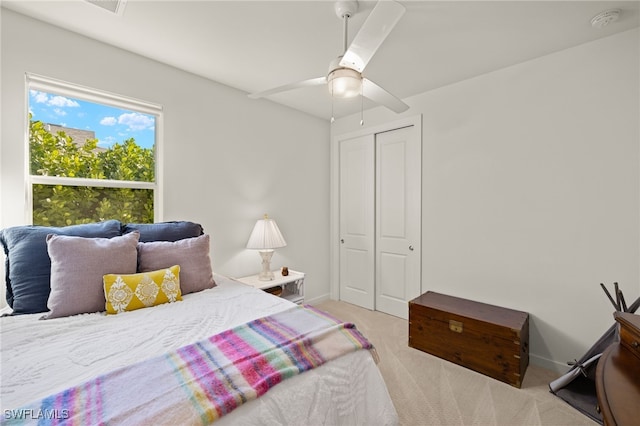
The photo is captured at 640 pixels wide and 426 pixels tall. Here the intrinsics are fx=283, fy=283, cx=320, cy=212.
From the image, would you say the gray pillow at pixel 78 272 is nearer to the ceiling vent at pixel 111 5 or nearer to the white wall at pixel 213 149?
the white wall at pixel 213 149

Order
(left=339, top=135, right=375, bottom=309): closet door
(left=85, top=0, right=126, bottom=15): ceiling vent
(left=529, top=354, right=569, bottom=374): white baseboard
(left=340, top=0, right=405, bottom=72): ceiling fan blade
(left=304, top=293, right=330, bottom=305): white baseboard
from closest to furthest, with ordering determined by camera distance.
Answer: (left=340, top=0, right=405, bottom=72): ceiling fan blade → (left=85, top=0, right=126, bottom=15): ceiling vent → (left=529, top=354, right=569, bottom=374): white baseboard → (left=339, top=135, right=375, bottom=309): closet door → (left=304, top=293, right=330, bottom=305): white baseboard

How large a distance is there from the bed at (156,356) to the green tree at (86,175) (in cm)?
80

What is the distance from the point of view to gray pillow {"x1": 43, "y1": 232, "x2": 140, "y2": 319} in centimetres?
147

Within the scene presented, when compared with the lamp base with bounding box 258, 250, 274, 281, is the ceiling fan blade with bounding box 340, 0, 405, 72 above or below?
above

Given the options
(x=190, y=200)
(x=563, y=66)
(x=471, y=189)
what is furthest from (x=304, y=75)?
(x=563, y=66)

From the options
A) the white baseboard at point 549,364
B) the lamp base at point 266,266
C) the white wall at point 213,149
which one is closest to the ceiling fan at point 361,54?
the white wall at point 213,149

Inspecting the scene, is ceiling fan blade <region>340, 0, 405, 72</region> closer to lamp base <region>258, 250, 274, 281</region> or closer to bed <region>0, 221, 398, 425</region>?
bed <region>0, 221, 398, 425</region>

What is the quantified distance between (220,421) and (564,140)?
2882 mm

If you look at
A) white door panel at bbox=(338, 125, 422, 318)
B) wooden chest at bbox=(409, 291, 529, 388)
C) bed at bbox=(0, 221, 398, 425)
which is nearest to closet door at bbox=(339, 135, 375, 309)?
white door panel at bbox=(338, 125, 422, 318)

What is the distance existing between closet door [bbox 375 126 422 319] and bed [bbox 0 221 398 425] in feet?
6.56

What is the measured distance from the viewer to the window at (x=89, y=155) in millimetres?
1954

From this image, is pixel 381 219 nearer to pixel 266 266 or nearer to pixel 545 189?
pixel 266 266

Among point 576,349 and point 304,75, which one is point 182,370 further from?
point 576,349

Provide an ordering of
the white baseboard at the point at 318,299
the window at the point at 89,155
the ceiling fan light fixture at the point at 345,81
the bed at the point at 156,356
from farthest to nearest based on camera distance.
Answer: the white baseboard at the point at 318,299
the window at the point at 89,155
the ceiling fan light fixture at the point at 345,81
the bed at the point at 156,356
